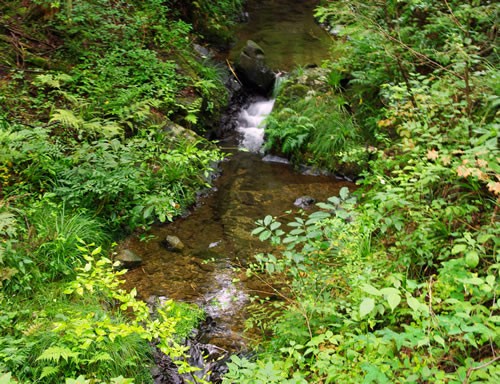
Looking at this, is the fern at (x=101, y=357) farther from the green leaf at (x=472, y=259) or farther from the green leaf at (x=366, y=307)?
the green leaf at (x=472, y=259)

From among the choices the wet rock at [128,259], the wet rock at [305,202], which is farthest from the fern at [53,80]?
the wet rock at [305,202]

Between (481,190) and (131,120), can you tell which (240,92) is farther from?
(481,190)

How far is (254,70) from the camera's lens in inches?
365

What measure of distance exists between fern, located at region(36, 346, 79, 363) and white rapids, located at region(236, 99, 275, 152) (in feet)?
20.2

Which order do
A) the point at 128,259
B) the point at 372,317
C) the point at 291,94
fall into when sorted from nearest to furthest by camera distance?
the point at 372,317 → the point at 128,259 → the point at 291,94

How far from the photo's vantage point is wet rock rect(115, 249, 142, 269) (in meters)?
4.38

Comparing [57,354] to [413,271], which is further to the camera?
[413,271]

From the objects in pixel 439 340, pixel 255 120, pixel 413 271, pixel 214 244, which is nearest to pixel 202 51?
pixel 255 120

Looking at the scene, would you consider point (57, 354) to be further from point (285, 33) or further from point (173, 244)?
point (285, 33)

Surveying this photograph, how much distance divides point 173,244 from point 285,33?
10.00 metres

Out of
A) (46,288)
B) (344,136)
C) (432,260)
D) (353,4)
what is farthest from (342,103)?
(46,288)

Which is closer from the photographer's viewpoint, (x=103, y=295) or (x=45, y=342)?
(x=45, y=342)

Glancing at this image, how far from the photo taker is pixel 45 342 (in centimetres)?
263

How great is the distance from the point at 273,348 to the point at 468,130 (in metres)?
2.66
